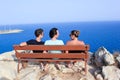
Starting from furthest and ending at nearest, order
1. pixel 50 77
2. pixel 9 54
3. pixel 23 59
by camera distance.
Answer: pixel 9 54, pixel 23 59, pixel 50 77

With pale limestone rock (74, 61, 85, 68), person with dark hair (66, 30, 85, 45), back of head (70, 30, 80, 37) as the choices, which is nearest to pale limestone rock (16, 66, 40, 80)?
pale limestone rock (74, 61, 85, 68)

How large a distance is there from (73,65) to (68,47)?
2.96ft

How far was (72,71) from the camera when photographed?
9.91 m

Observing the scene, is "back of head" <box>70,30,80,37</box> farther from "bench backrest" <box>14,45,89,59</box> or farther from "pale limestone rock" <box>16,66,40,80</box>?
"pale limestone rock" <box>16,66,40,80</box>

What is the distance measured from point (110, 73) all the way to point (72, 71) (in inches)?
48.6

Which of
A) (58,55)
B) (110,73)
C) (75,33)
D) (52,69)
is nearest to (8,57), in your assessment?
(52,69)

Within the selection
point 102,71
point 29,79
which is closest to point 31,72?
point 29,79

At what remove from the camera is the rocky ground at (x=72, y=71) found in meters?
9.48

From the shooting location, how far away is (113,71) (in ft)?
31.5

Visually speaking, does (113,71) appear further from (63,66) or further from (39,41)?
(39,41)

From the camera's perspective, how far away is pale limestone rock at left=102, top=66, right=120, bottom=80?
9.38m

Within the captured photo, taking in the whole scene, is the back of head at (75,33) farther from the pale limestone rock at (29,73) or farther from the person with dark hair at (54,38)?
the pale limestone rock at (29,73)

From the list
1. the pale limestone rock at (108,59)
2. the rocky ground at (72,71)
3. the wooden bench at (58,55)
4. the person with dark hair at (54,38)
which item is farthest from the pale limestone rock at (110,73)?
the person with dark hair at (54,38)

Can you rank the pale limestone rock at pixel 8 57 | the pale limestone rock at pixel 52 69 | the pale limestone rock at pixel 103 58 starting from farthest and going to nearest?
the pale limestone rock at pixel 8 57, the pale limestone rock at pixel 103 58, the pale limestone rock at pixel 52 69
